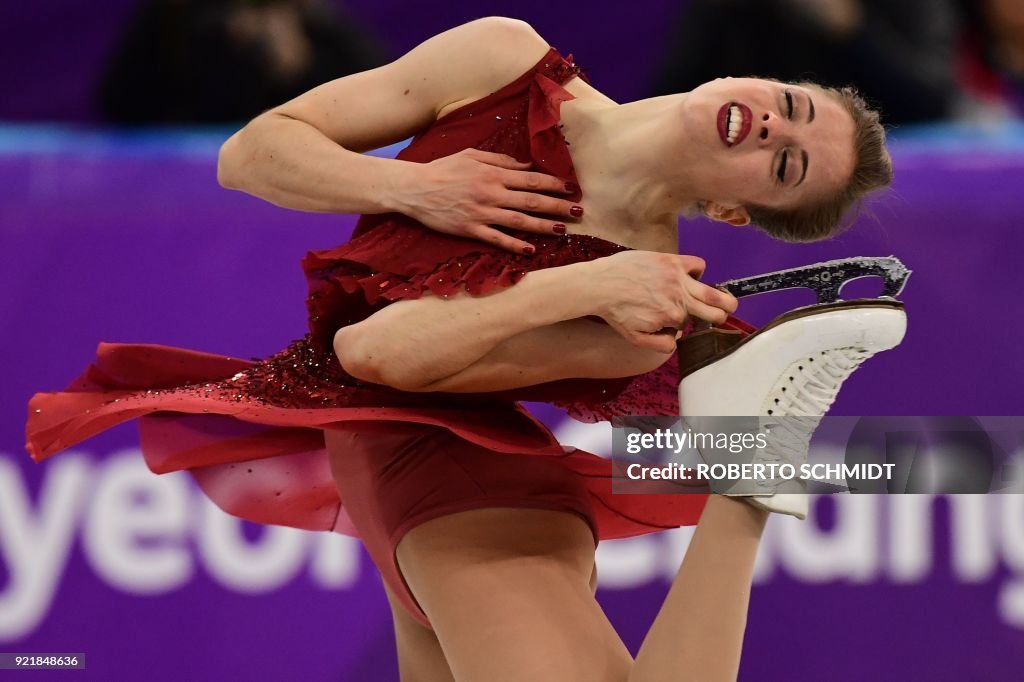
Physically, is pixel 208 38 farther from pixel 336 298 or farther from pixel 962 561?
pixel 962 561

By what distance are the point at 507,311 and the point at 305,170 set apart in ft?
1.50

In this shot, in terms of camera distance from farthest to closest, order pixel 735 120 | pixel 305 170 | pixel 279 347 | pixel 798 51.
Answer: pixel 798 51, pixel 279 347, pixel 305 170, pixel 735 120

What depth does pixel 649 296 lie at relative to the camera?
2.08 metres

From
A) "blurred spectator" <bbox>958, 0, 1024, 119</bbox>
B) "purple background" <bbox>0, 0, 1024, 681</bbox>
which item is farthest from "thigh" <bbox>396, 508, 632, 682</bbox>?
"blurred spectator" <bbox>958, 0, 1024, 119</bbox>

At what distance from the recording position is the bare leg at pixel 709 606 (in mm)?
2146

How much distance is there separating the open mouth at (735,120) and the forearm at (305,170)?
0.50 meters

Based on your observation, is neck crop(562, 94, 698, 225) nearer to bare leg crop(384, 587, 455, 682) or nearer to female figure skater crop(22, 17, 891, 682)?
female figure skater crop(22, 17, 891, 682)

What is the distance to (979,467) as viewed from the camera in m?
3.21

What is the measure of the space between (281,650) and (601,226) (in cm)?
150

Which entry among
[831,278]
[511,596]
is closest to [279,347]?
[511,596]

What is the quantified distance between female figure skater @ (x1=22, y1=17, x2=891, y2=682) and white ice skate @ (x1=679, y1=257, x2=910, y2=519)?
0.22 ft

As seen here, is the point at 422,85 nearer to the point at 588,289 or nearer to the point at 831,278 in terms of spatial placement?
the point at 588,289

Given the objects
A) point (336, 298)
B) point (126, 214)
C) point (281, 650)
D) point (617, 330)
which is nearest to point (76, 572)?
point (281, 650)

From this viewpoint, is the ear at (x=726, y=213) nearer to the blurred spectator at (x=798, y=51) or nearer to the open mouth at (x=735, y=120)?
the open mouth at (x=735, y=120)
